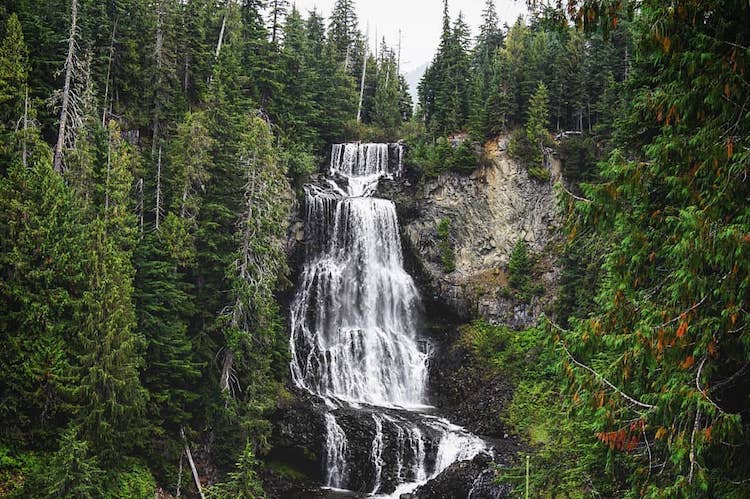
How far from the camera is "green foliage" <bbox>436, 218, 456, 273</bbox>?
3259 cm

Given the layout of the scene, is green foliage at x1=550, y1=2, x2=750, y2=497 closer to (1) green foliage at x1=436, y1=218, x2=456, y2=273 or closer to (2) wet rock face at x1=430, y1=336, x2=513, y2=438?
(2) wet rock face at x1=430, y1=336, x2=513, y2=438

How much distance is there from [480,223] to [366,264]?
726 cm

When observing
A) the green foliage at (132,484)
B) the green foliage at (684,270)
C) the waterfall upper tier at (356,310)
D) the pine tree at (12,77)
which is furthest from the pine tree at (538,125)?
the green foliage at (684,270)

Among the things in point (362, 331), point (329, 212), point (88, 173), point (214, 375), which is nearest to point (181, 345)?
point (214, 375)

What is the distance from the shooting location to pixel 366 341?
95.1ft

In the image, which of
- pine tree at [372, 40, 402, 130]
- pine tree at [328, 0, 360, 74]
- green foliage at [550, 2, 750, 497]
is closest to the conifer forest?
green foliage at [550, 2, 750, 497]

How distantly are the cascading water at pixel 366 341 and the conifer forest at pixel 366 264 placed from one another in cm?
13

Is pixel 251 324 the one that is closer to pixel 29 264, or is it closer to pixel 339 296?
pixel 29 264

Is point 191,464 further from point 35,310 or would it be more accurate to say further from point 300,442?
point 35,310

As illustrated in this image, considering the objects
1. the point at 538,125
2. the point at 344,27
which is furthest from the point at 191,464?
the point at 344,27

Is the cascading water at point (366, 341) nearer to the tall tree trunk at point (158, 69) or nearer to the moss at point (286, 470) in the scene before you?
the moss at point (286, 470)

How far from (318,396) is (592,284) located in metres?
12.3

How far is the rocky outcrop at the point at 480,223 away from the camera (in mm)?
32125

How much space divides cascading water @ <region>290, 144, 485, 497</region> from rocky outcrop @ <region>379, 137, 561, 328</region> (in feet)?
4.83
